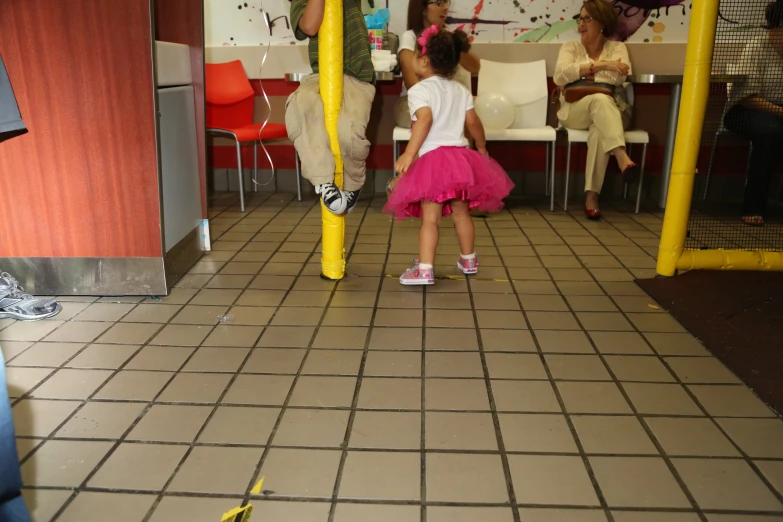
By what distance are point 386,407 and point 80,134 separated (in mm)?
1712

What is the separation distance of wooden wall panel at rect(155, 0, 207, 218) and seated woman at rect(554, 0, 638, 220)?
2.46 metres

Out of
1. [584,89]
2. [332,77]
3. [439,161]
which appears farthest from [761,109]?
Answer: [332,77]

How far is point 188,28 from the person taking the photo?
323 cm

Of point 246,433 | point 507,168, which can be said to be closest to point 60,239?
point 246,433

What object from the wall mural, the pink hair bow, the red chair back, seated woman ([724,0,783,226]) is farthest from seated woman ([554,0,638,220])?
the red chair back

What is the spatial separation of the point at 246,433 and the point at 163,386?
0.42 meters

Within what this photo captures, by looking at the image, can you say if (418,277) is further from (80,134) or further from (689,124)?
(80,134)

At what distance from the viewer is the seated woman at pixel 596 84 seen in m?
4.34

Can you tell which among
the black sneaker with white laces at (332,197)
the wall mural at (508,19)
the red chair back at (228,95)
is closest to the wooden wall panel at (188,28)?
the black sneaker with white laces at (332,197)

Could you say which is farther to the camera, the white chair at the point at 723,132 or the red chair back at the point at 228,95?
the red chair back at the point at 228,95

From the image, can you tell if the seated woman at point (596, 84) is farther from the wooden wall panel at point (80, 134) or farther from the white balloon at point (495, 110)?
the wooden wall panel at point (80, 134)

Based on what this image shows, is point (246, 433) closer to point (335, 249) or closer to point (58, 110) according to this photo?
point (335, 249)

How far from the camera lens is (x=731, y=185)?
199 inches

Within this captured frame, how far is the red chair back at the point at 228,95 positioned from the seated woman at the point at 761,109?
334 cm
